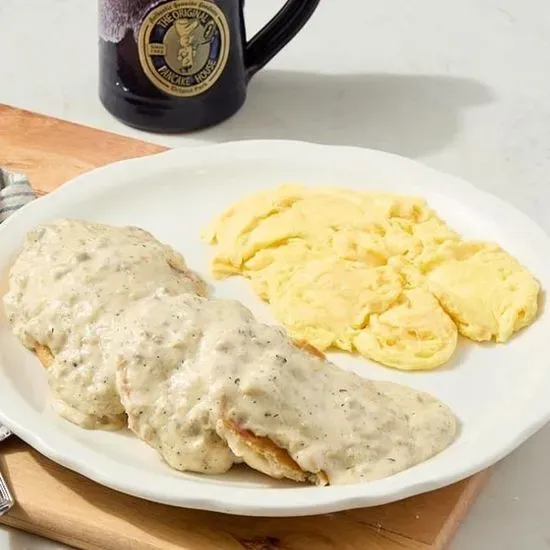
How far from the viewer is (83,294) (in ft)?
4.76

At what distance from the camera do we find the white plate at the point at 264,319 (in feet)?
4.13

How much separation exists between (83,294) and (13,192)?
0.39m

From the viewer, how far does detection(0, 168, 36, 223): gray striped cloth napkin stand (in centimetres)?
175

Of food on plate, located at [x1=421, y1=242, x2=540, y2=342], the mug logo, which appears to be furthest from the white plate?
the mug logo

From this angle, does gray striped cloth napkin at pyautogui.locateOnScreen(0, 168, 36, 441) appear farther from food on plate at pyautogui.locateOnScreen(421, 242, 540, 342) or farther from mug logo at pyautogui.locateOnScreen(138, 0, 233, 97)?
food on plate at pyautogui.locateOnScreen(421, 242, 540, 342)

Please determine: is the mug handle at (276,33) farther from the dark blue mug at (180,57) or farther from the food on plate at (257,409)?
the food on plate at (257,409)

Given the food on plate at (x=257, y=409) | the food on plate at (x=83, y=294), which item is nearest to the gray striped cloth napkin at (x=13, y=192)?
the food on plate at (x=83, y=294)

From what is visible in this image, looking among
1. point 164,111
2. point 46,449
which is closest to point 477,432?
point 46,449

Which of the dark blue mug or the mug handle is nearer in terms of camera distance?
the dark blue mug

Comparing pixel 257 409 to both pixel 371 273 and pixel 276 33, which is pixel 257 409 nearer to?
pixel 371 273

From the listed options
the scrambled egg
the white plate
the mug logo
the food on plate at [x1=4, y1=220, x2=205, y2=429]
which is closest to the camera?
the white plate

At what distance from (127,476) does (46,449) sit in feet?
0.34

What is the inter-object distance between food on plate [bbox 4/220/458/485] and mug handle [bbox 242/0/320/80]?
0.74 meters

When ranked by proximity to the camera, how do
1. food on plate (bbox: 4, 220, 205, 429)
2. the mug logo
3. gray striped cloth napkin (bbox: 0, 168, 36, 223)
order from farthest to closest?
the mug logo
gray striped cloth napkin (bbox: 0, 168, 36, 223)
food on plate (bbox: 4, 220, 205, 429)
